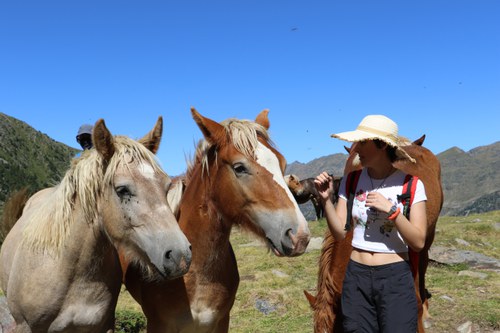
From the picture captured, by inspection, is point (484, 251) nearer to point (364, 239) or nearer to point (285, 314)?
point (285, 314)

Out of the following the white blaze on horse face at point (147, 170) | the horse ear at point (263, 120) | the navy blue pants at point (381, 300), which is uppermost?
the horse ear at point (263, 120)

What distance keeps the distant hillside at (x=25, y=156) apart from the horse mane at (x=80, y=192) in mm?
117188

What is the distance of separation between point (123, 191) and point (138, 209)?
19cm

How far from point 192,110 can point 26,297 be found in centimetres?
212

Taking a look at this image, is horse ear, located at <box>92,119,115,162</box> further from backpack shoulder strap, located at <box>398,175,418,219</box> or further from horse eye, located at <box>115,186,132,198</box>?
backpack shoulder strap, located at <box>398,175,418,219</box>

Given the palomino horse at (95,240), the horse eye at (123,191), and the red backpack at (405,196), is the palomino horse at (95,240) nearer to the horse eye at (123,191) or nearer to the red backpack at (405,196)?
the horse eye at (123,191)

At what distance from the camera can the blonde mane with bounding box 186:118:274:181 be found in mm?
3691

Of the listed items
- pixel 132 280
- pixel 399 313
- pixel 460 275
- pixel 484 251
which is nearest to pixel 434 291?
pixel 460 275

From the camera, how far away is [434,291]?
7809 millimetres

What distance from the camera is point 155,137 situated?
398 centimetres

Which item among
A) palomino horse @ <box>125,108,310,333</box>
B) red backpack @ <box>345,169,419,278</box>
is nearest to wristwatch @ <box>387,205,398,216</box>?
red backpack @ <box>345,169,419,278</box>

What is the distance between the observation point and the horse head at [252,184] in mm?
3381

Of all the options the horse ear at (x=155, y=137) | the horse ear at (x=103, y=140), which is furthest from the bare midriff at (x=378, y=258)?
the horse ear at (x=103, y=140)

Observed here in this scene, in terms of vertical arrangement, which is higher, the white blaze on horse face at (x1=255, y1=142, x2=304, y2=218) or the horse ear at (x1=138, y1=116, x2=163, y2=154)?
the horse ear at (x1=138, y1=116, x2=163, y2=154)
